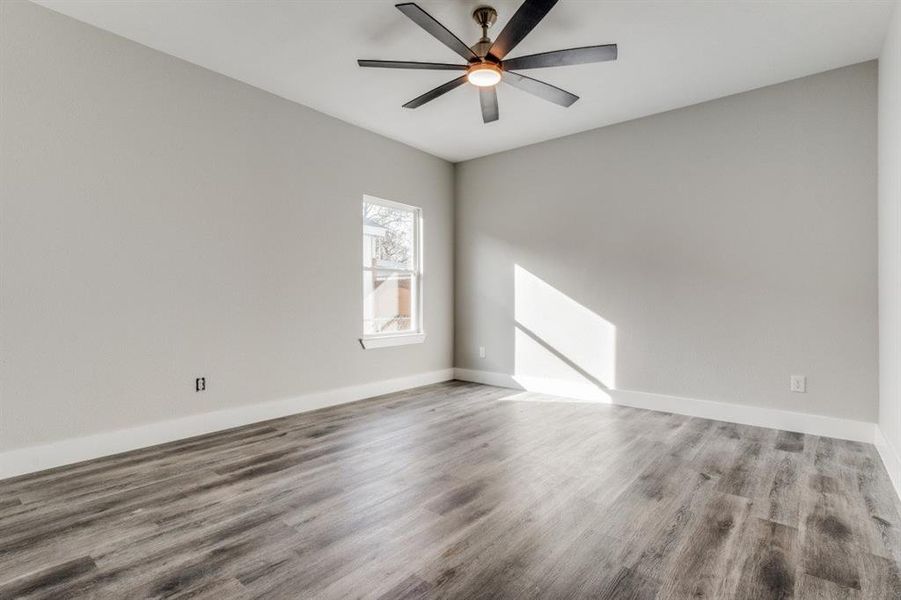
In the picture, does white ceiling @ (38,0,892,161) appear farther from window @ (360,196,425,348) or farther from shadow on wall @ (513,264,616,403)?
shadow on wall @ (513,264,616,403)

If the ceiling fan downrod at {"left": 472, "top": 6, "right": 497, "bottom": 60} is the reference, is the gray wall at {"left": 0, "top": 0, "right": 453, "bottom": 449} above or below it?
below

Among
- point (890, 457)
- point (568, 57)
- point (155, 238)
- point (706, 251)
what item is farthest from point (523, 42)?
point (890, 457)

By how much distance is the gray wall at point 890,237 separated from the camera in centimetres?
244

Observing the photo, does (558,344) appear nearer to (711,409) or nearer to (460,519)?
(711,409)

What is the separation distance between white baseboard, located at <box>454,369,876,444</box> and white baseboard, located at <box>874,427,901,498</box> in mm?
151

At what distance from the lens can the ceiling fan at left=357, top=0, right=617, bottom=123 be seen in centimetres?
227

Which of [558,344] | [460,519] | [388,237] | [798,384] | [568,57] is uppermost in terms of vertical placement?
[568,57]

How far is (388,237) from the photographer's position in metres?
4.95

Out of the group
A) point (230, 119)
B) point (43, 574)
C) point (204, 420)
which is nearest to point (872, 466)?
point (43, 574)

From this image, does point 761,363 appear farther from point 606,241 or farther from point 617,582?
point 617,582

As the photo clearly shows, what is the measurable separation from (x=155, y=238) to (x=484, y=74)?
251 centimetres

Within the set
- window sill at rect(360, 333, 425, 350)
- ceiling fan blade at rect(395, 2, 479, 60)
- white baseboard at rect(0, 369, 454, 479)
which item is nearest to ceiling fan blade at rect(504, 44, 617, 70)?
ceiling fan blade at rect(395, 2, 479, 60)

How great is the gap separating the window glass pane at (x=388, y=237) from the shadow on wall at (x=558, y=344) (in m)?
1.29

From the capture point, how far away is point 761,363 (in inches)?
142
